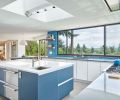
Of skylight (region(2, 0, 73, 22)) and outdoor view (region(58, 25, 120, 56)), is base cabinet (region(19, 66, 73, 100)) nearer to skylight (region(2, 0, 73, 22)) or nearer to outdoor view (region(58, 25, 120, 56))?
skylight (region(2, 0, 73, 22))

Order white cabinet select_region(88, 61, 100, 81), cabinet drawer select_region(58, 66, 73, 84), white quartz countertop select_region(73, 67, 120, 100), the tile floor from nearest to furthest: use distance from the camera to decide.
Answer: white quartz countertop select_region(73, 67, 120, 100)
cabinet drawer select_region(58, 66, 73, 84)
the tile floor
white cabinet select_region(88, 61, 100, 81)

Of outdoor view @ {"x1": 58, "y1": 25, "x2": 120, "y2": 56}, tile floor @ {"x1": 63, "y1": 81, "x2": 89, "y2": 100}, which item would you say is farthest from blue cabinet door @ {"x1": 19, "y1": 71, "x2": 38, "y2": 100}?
outdoor view @ {"x1": 58, "y1": 25, "x2": 120, "y2": 56}

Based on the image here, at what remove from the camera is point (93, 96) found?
0.96 m

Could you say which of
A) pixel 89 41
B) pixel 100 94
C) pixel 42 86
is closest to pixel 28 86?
pixel 42 86

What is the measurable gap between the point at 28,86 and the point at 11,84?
64 centimetres

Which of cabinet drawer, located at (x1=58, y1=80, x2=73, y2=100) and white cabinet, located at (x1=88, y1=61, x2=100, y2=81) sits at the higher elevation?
white cabinet, located at (x1=88, y1=61, x2=100, y2=81)

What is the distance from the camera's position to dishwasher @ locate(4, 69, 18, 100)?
254 cm

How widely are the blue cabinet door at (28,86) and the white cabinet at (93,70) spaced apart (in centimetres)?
258

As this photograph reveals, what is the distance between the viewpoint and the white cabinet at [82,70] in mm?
4355

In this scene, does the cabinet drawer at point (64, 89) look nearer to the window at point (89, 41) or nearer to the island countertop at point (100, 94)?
the island countertop at point (100, 94)

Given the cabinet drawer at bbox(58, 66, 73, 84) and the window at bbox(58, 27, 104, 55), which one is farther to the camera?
the window at bbox(58, 27, 104, 55)

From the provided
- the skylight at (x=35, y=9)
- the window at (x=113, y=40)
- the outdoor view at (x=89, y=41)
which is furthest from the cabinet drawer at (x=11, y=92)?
the window at (x=113, y=40)

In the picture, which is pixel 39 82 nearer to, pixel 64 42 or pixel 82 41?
pixel 82 41

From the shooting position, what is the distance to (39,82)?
82.7 inches
